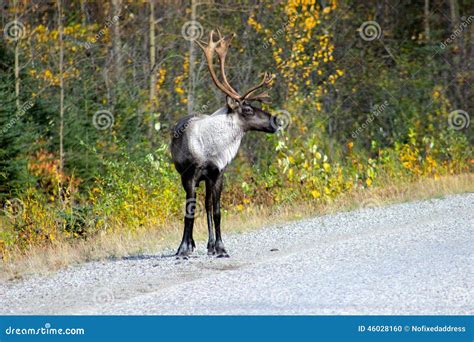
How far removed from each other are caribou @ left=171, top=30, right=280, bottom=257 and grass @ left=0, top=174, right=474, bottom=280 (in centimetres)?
116

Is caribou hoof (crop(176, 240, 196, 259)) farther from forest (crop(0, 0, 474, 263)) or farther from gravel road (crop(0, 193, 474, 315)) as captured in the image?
forest (crop(0, 0, 474, 263))

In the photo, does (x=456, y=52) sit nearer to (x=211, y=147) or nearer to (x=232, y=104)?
(x=232, y=104)

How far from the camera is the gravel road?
7.76 m

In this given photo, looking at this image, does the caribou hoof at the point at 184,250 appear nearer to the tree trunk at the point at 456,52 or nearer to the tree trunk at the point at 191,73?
the tree trunk at the point at 191,73

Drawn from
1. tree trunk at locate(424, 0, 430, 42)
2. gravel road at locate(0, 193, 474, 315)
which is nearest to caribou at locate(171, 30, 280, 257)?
gravel road at locate(0, 193, 474, 315)

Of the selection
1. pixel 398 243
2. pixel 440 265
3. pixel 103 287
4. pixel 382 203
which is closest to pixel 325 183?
pixel 382 203

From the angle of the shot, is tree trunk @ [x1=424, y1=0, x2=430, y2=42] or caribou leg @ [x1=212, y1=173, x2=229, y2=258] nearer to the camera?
caribou leg @ [x1=212, y1=173, x2=229, y2=258]

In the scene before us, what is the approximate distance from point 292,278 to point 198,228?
12.4 feet

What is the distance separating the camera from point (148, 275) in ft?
30.8

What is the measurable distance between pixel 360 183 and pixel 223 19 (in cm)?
758

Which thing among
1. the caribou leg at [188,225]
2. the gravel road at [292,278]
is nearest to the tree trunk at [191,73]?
the gravel road at [292,278]

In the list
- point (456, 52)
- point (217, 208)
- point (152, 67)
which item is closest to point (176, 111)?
point (152, 67)

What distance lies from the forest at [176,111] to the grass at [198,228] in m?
0.21

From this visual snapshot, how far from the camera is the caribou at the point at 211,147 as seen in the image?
10.2 m
